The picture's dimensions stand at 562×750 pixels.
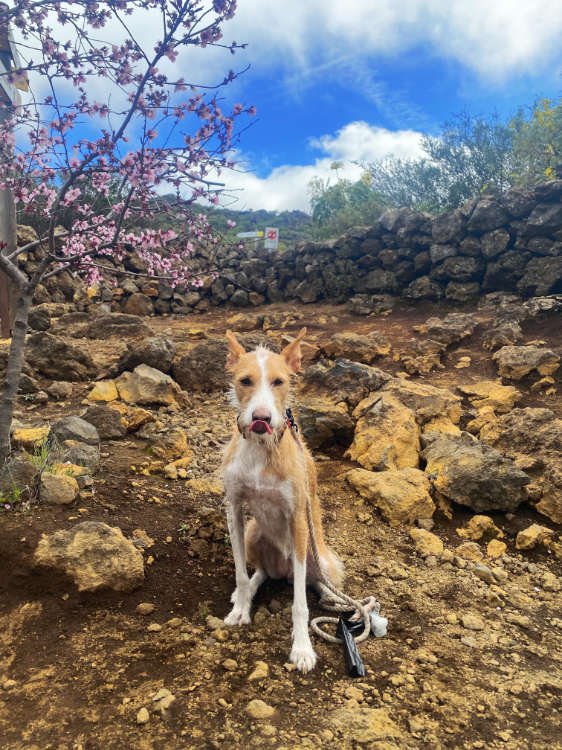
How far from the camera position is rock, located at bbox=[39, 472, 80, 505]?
3346 mm

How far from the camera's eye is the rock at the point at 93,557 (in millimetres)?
2744

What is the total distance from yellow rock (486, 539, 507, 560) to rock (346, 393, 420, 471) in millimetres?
1191

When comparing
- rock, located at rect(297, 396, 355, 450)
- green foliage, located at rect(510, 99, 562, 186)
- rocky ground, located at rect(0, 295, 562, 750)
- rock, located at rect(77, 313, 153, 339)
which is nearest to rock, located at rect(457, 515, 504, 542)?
rocky ground, located at rect(0, 295, 562, 750)

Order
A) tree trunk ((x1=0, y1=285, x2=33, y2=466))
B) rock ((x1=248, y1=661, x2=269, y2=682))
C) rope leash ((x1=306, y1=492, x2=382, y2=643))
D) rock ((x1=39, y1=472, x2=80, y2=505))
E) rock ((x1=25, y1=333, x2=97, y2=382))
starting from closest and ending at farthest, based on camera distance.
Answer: rock ((x1=248, y1=661, x2=269, y2=682)), rope leash ((x1=306, y1=492, x2=382, y2=643)), rock ((x1=39, y1=472, x2=80, y2=505)), tree trunk ((x1=0, y1=285, x2=33, y2=466)), rock ((x1=25, y1=333, x2=97, y2=382))

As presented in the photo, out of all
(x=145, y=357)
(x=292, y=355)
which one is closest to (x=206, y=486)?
(x=292, y=355)

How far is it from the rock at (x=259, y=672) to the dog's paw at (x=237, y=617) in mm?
340

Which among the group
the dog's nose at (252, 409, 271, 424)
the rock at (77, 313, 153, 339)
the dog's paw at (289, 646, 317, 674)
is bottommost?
the dog's paw at (289, 646, 317, 674)

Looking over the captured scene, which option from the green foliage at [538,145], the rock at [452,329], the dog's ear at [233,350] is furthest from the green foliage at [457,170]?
the dog's ear at [233,350]

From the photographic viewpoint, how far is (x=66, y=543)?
2.83 metres

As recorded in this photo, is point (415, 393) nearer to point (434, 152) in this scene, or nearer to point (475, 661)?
point (475, 661)

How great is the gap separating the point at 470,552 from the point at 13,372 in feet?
13.0

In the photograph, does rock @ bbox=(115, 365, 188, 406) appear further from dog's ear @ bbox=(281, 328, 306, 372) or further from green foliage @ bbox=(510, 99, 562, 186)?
green foliage @ bbox=(510, 99, 562, 186)

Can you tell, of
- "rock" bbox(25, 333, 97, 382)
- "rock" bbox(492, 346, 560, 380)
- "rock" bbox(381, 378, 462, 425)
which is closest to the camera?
"rock" bbox(381, 378, 462, 425)

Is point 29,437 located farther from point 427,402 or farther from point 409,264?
point 409,264
